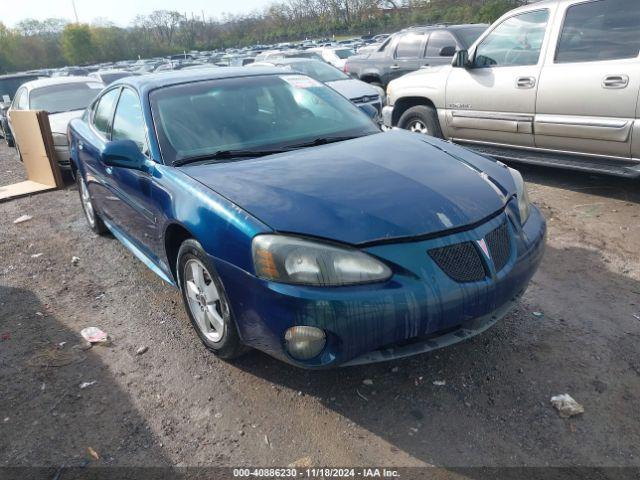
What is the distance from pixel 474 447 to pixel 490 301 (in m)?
0.66

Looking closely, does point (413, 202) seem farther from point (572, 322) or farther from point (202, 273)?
point (572, 322)

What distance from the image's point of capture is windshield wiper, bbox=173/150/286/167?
3178 millimetres

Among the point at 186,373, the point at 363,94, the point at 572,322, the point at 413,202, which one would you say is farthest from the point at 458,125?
the point at 186,373

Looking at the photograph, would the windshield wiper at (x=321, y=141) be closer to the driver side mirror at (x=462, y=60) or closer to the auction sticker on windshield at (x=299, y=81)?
the auction sticker on windshield at (x=299, y=81)

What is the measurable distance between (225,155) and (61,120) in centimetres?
641

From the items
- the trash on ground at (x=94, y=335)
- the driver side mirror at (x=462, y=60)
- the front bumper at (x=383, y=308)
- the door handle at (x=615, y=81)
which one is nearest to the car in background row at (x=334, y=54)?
the driver side mirror at (x=462, y=60)

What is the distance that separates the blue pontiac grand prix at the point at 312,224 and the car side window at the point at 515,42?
2784mm

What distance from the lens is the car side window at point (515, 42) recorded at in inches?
218

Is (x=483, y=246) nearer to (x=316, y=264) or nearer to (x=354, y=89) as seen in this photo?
(x=316, y=264)

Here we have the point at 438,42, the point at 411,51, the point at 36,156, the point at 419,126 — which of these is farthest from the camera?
the point at 411,51

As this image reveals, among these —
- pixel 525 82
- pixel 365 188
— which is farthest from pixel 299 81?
pixel 525 82

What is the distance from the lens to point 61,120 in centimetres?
838

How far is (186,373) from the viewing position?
118 inches

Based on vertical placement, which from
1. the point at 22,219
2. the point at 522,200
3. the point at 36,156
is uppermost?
the point at 522,200
